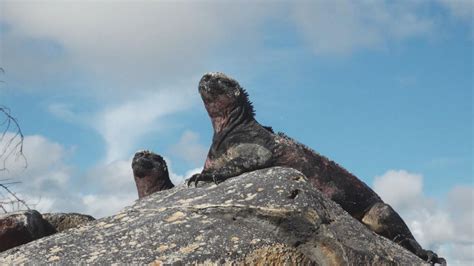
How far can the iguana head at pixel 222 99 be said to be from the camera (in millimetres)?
11453

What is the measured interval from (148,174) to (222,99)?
2176 mm

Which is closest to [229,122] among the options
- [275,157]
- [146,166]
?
[275,157]

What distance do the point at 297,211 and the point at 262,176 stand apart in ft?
2.90

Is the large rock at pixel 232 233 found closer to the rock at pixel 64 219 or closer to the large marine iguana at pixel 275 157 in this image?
the large marine iguana at pixel 275 157

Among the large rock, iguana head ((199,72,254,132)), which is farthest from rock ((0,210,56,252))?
iguana head ((199,72,254,132))

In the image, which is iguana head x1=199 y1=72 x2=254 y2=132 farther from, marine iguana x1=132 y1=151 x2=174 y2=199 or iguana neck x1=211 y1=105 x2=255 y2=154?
marine iguana x1=132 y1=151 x2=174 y2=199

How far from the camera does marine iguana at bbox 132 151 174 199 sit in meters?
12.8

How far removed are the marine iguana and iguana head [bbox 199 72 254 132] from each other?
68.4 inches

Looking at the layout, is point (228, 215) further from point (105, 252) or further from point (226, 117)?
point (226, 117)

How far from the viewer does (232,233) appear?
8.07 m

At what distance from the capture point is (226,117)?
452 inches

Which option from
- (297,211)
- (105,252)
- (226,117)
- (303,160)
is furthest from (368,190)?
(105,252)

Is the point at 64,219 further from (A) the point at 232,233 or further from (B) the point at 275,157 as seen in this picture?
(A) the point at 232,233

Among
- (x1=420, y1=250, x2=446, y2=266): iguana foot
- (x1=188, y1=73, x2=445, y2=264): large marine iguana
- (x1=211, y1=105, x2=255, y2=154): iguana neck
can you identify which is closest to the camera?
(x1=420, y1=250, x2=446, y2=266): iguana foot
